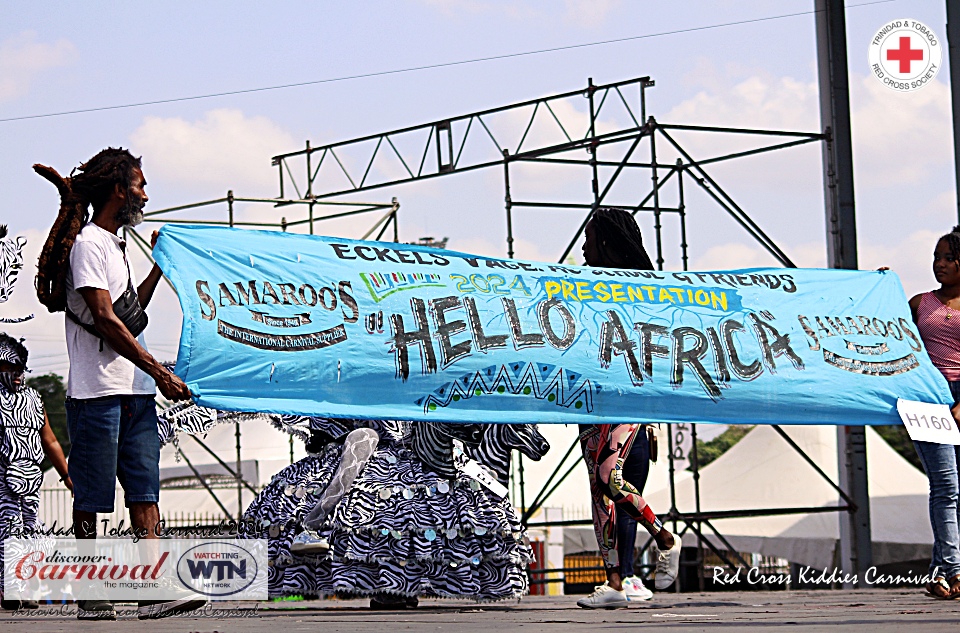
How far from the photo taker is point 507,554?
608 cm

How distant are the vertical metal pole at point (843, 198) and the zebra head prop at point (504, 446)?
6287mm

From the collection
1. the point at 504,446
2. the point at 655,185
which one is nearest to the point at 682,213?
the point at 655,185

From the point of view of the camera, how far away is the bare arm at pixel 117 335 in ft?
14.9

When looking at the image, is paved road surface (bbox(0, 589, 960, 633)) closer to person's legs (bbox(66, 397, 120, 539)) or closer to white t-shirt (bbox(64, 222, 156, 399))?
person's legs (bbox(66, 397, 120, 539))

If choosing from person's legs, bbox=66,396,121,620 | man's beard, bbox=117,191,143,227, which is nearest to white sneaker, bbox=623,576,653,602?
person's legs, bbox=66,396,121,620

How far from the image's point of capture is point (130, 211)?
4.86 m

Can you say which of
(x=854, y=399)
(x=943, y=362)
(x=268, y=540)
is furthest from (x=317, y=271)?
(x=943, y=362)

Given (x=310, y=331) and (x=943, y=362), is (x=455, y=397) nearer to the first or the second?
(x=310, y=331)

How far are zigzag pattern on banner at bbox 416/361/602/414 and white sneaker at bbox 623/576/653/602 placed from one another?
0.79m

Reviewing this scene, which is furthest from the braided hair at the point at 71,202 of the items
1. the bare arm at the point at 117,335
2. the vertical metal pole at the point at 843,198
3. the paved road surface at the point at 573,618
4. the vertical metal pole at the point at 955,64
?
the vertical metal pole at the point at 843,198

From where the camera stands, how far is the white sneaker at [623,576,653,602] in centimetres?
591

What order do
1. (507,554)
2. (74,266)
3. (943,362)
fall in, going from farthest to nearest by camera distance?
(943,362), (507,554), (74,266)

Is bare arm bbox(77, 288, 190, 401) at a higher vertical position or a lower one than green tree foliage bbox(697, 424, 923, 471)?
higher

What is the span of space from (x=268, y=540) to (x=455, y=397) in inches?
44.3
